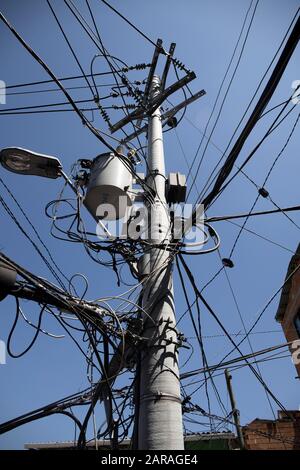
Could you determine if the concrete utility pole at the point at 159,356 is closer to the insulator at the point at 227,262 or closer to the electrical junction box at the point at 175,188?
the electrical junction box at the point at 175,188

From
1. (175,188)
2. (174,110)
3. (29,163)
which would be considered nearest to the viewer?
(29,163)

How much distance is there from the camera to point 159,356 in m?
2.88

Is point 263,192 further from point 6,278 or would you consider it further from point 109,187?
point 6,278

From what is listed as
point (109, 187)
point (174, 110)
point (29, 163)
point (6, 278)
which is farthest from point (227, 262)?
point (174, 110)

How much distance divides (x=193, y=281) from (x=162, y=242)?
2.72 ft

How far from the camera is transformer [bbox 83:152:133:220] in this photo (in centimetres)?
398

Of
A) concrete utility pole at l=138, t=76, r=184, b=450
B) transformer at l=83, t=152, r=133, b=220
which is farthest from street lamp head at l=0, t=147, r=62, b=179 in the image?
concrete utility pole at l=138, t=76, r=184, b=450

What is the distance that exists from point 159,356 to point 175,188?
2501 mm

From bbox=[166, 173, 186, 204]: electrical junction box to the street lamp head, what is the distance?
1.63m

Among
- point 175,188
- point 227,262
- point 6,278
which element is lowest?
point 6,278

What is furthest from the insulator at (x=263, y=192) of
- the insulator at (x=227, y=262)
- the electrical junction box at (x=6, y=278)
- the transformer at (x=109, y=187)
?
the electrical junction box at (x=6, y=278)

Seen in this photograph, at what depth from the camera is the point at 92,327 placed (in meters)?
3.09

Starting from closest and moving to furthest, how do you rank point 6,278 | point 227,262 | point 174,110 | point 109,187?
point 6,278 → point 109,187 → point 227,262 → point 174,110

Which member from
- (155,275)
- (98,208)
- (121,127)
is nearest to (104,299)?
(155,275)
